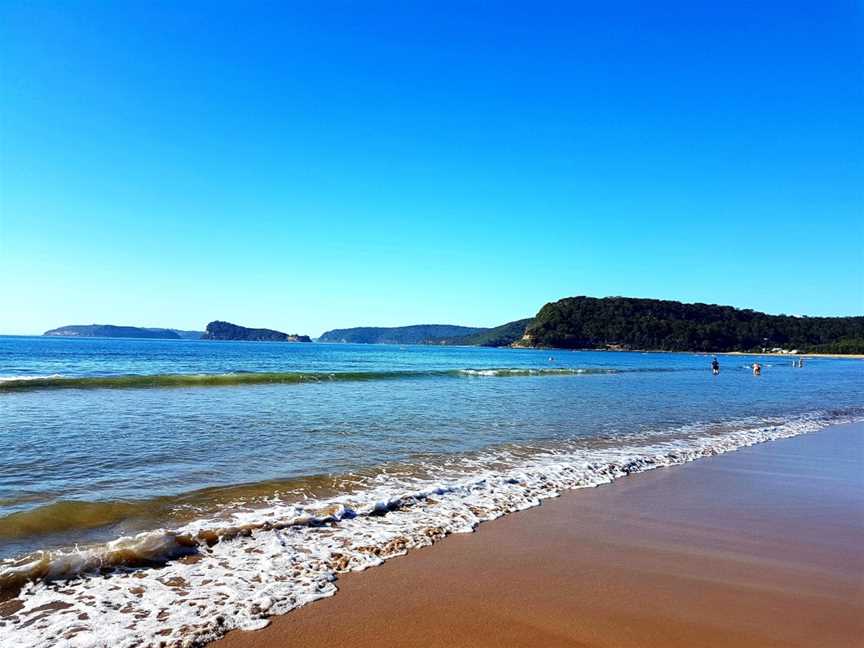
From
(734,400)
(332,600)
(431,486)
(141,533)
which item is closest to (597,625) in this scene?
(332,600)

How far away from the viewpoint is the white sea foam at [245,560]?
379 cm

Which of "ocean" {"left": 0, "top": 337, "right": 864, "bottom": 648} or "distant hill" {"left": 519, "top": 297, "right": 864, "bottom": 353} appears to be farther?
"distant hill" {"left": 519, "top": 297, "right": 864, "bottom": 353}

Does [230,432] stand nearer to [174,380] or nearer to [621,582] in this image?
[621,582]

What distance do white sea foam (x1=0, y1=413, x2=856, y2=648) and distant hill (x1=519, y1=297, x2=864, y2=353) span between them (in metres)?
179

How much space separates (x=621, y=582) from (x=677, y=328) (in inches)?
7438

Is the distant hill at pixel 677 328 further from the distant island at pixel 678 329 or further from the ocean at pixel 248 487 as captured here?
the ocean at pixel 248 487

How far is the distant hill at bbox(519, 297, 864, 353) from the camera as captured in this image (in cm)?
17012

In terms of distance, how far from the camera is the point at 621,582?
15.5 ft

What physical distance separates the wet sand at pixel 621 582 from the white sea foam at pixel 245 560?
0.30 meters

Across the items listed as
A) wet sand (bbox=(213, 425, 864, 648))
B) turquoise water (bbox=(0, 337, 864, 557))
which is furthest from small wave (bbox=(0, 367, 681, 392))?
wet sand (bbox=(213, 425, 864, 648))

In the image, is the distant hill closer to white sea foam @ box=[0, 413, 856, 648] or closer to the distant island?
the distant island

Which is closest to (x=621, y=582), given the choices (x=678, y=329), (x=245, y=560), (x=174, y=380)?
(x=245, y=560)

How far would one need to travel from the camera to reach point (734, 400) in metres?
24.4

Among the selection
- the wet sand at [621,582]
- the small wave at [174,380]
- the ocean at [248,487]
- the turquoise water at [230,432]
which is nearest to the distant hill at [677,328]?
the small wave at [174,380]
